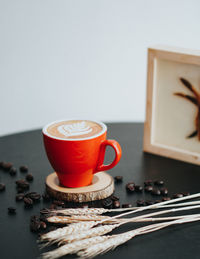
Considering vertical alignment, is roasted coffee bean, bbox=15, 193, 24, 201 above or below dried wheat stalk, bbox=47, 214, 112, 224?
below

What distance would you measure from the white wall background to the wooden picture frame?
47.0 inches

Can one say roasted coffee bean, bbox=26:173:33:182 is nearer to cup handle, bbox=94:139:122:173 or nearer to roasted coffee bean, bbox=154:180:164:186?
cup handle, bbox=94:139:122:173

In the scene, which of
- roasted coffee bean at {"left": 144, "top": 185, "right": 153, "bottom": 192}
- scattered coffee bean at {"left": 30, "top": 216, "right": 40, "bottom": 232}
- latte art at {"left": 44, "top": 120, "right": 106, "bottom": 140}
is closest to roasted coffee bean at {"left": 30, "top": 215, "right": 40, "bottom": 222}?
scattered coffee bean at {"left": 30, "top": 216, "right": 40, "bottom": 232}

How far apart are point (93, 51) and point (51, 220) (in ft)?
5.88

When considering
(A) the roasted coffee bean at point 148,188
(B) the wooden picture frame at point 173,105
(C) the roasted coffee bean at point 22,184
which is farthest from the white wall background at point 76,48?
(A) the roasted coffee bean at point 148,188

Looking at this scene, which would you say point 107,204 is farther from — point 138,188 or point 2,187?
point 2,187

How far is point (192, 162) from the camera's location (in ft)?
4.84

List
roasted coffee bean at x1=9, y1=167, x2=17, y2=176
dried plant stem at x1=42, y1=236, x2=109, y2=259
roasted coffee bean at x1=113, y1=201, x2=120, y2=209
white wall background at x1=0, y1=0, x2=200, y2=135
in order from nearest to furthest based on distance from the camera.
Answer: dried plant stem at x1=42, y1=236, x2=109, y2=259 → roasted coffee bean at x1=113, y1=201, x2=120, y2=209 → roasted coffee bean at x1=9, y1=167, x2=17, y2=176 → white wall background at x1=0, y1=0, x2=200, y2=135

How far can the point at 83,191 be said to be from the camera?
119cm

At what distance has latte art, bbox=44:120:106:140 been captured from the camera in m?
1.19

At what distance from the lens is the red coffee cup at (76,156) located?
1156 millimetres

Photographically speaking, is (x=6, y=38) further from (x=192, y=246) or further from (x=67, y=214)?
(x=192, y=246)

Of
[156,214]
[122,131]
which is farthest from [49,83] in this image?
[156,214]

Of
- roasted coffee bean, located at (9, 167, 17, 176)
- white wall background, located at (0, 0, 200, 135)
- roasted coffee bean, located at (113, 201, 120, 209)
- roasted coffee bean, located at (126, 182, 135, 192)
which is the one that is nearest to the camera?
roasted coffee bean, located at (113, 201, 120, 209)
